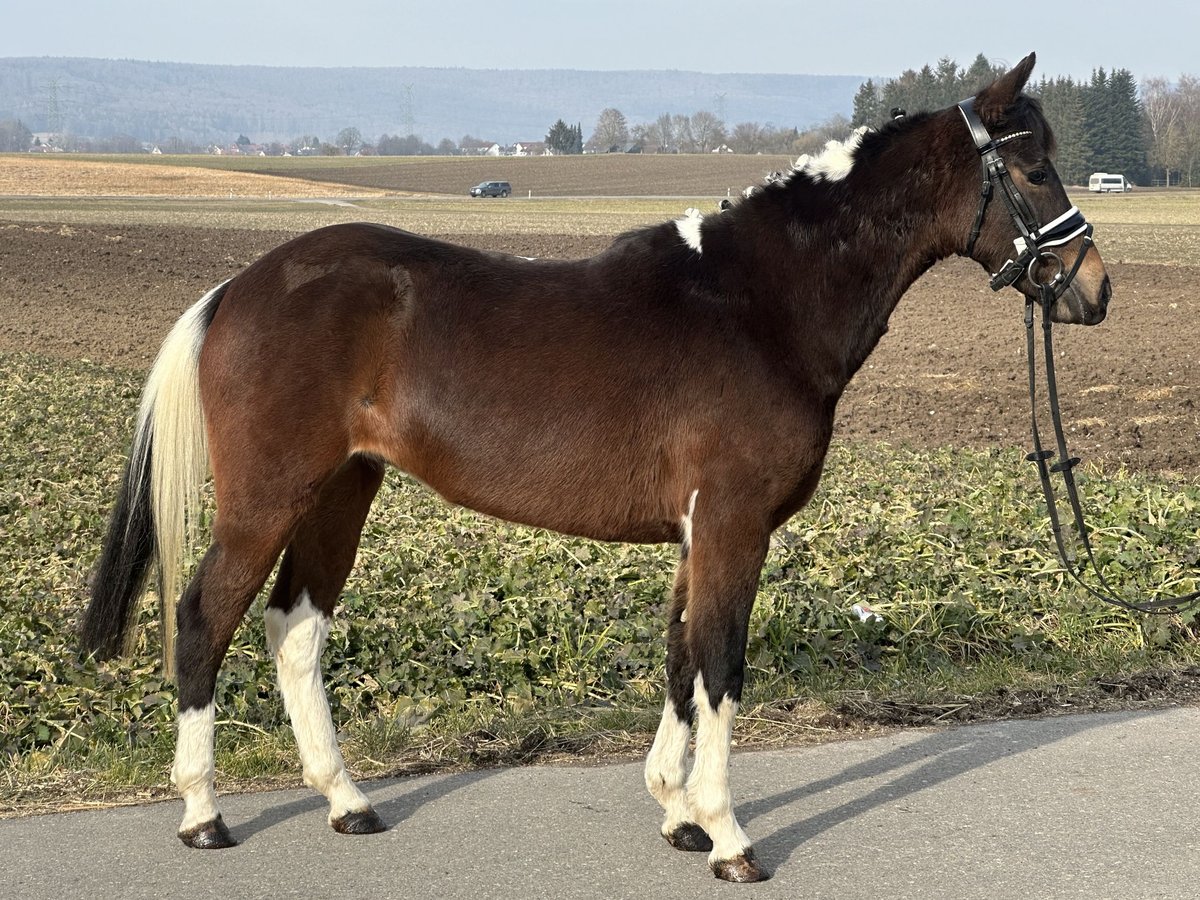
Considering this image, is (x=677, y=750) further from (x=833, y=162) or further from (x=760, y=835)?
(x=833, y=162)

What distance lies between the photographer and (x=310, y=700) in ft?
14.5

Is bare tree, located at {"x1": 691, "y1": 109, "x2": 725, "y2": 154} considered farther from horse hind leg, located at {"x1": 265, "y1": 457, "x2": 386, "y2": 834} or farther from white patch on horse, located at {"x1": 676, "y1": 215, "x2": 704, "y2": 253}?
horse hind leg, located at {"x1": 265, "y1": 457, "x2": 386, "y2": 834}

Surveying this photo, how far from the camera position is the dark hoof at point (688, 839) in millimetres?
4113

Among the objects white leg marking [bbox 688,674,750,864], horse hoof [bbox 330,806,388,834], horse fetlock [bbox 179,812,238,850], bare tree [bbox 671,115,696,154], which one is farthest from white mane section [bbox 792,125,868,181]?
bare tree [bbox 671,115,696,154]

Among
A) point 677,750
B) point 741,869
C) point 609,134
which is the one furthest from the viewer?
point 609,134

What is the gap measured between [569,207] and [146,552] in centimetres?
5841

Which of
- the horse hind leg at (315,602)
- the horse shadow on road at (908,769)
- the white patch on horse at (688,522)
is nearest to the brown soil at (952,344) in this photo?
the horse shadow on road at (908,769)

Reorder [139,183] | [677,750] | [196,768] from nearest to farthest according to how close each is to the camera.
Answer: [196,768], [677,750], [139,183]

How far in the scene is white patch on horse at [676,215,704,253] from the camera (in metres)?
4.36

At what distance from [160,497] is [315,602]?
0.66m

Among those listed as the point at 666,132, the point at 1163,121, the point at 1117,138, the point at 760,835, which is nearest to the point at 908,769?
the point at 760,835

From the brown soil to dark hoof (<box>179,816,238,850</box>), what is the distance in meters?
8.56

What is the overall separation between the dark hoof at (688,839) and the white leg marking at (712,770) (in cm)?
5

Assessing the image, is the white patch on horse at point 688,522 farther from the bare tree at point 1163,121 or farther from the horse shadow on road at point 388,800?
the bare tree at point 1163,121
